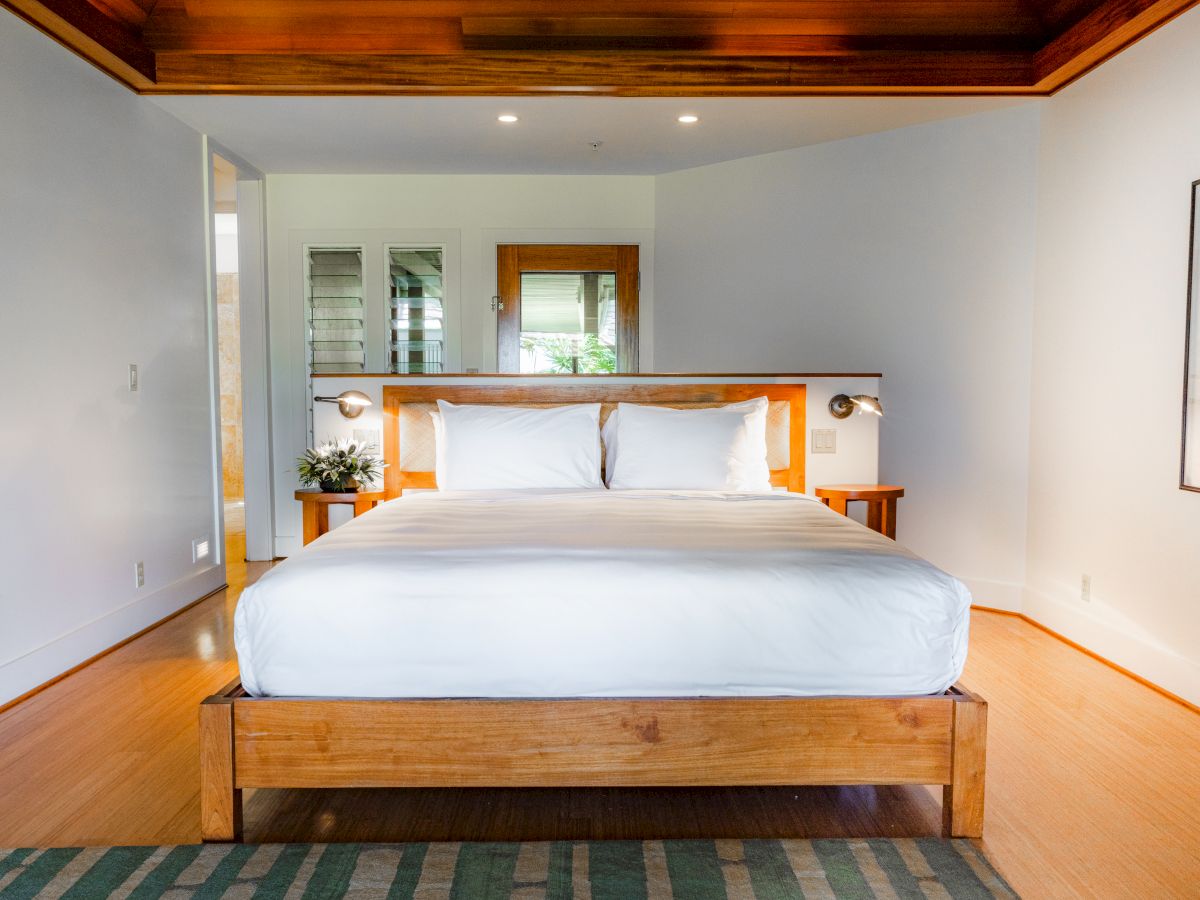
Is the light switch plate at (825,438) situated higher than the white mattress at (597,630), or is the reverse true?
the light switch plate at (825,438)

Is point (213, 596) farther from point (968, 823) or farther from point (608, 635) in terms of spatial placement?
point (968, 823)

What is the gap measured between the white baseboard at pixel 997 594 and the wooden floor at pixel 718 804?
48.8 inches

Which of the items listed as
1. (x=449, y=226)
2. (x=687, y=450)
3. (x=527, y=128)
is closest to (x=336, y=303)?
(x=449, y=226)

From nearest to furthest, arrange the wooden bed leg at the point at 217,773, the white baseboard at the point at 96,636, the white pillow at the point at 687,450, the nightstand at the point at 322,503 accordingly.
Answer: the wooden bed leg at the point at 217,773
the white baseboard at the point at 96,636
the white pillow at the point at 687,450
the nightstand at the point at 322,503

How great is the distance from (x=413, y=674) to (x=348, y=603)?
0.23 m

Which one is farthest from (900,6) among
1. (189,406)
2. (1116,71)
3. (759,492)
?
(189,406)

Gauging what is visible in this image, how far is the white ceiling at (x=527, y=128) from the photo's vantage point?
3863 mm

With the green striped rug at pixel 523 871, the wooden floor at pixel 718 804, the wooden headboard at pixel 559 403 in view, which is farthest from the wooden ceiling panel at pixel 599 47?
the green striped rug at pixel 523 871

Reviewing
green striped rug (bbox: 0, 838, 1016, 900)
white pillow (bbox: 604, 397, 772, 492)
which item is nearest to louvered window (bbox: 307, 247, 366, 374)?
white pillow (bbox: 604, 397, 772, 492)

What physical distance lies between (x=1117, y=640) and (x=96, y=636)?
4044 mm

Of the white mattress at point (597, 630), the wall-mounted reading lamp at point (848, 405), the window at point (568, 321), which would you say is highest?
the window at point (568, 321)

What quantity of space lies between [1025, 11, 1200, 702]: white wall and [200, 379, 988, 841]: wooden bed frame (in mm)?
1573

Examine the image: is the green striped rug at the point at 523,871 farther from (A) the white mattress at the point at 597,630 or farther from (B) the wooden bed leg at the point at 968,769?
(A) the white mattress at the point at 597,630

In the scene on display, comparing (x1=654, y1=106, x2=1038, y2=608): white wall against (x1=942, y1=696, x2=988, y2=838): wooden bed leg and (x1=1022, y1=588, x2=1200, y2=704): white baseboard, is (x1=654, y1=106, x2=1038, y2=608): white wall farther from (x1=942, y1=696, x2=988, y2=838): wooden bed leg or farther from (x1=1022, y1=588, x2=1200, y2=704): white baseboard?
(x1=942, y1=696, x2=988, y2=838): wooden bed leg
